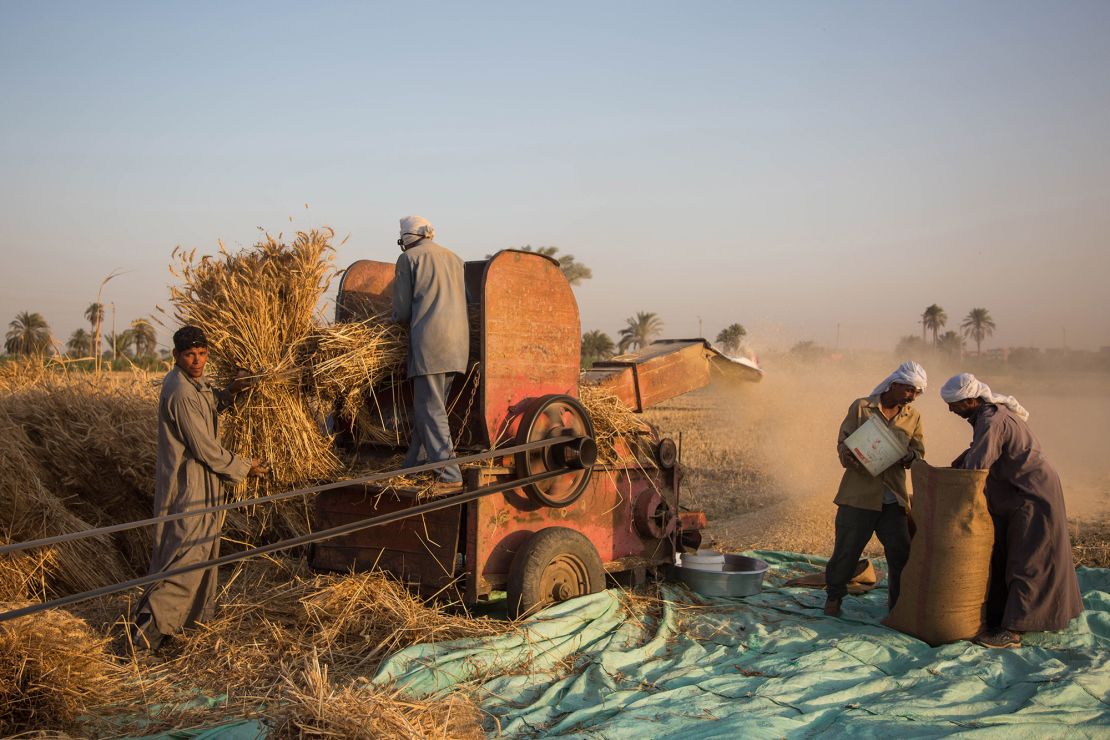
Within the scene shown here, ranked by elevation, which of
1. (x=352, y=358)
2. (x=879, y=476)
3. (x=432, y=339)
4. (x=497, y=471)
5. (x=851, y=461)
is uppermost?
(x=432, y=339)

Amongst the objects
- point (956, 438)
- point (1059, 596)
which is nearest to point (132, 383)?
point (1059, 596)

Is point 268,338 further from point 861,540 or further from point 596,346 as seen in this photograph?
point 596,346

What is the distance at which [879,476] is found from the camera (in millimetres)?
5895

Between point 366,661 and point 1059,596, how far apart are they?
4.23m

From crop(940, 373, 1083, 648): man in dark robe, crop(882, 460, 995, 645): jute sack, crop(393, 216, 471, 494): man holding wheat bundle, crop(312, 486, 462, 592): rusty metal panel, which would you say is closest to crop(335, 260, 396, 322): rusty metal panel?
crop(393, 216, 471, 494): man holding wheat bundle

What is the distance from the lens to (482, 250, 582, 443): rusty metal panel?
499 cm

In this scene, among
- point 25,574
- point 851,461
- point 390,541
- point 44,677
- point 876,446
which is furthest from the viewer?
point 851,461

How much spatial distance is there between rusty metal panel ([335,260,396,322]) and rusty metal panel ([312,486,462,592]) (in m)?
1.25

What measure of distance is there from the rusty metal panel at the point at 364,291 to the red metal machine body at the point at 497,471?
11 millimetres

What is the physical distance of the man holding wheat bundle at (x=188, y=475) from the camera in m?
4.80

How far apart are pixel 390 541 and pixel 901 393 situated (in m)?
3.61

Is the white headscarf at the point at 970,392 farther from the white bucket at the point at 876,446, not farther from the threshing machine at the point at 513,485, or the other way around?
the threshing machine at the point at 513,485

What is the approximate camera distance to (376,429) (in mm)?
5504

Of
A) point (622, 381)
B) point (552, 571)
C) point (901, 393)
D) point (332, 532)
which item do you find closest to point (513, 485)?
point (552, 571)
